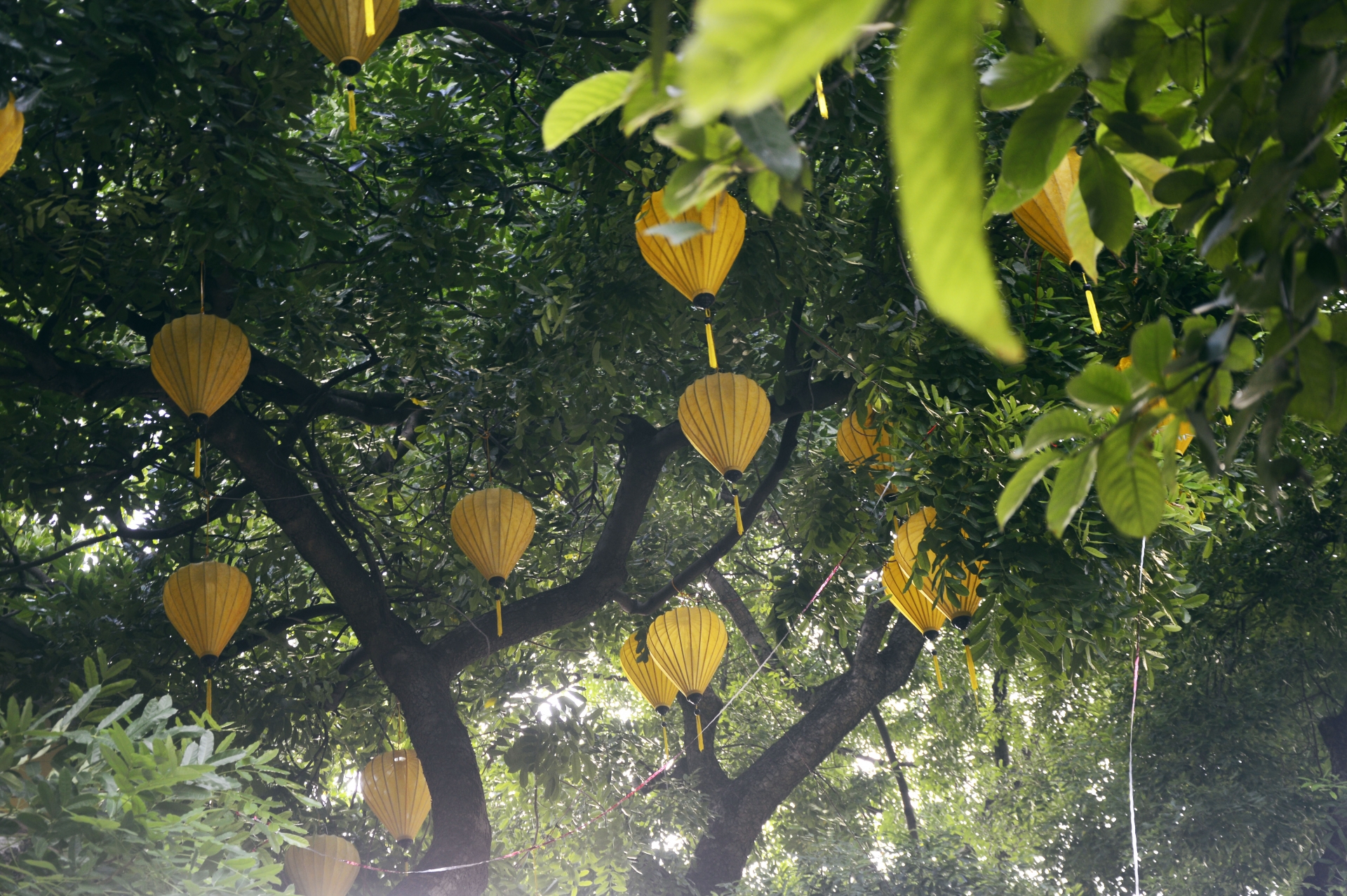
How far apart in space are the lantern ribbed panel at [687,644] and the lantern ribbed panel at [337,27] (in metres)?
2.96

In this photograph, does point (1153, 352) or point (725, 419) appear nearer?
point (1153, 352)

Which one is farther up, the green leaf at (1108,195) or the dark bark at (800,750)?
the dark bark at (800,750)

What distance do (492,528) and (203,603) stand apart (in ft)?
4.13

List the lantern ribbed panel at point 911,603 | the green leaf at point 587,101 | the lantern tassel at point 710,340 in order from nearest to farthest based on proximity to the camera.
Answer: the green leaf at point 587,101 → the lantern tassel at point 710,340 → the lantern ribbed panel at point 911,603

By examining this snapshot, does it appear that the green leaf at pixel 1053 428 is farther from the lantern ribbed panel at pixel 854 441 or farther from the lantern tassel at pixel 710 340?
the lantern ribbed panel at pixel 854 441

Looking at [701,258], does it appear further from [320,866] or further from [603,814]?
[603,814]

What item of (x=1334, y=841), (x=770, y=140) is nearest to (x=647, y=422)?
(x=770, y=140)

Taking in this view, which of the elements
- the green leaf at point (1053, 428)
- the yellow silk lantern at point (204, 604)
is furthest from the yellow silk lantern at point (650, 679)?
the green leaf at point (1053, 428)

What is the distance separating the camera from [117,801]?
140cm

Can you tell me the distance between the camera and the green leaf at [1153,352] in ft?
1.77

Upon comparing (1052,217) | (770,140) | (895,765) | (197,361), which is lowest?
(770,140)

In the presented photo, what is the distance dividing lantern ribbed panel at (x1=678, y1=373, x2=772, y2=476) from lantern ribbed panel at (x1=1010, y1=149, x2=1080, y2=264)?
5.13 feet

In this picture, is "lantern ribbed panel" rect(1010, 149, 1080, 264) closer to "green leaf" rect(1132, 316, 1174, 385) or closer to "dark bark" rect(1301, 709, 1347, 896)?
"green leaf" rect(1132, 316, 1174, 385)

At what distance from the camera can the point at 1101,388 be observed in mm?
564
